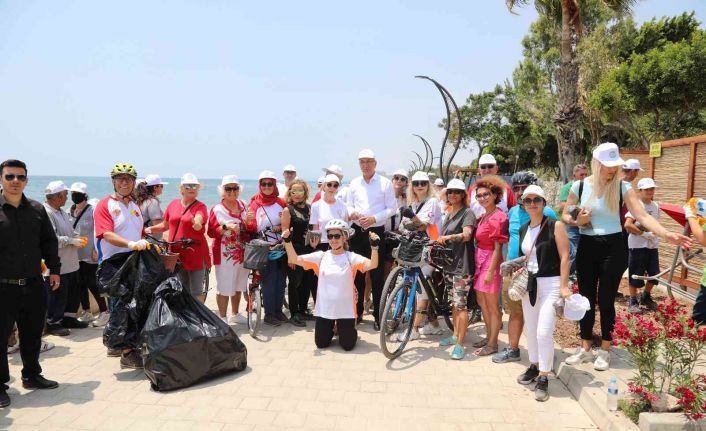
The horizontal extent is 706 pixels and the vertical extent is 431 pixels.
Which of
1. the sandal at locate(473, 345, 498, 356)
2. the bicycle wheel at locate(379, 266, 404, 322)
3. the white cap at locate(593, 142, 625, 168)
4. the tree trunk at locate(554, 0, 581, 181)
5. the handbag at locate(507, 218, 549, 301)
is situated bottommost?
the sandal at locate(473, 345, 498, 356)

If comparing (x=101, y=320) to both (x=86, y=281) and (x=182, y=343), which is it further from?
(x=182, y=343)

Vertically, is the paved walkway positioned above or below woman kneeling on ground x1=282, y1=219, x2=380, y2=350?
below

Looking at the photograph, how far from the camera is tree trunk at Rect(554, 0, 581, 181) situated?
13648 millimetres

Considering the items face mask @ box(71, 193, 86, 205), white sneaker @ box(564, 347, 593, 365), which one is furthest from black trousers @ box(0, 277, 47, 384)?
white sneaker @ box(564, 347, 593, 365)

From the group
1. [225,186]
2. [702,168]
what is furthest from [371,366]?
[702,168]

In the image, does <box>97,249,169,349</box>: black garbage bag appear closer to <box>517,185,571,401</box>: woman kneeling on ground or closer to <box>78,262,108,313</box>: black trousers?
<box>78,262,108,313</box>: black trousers

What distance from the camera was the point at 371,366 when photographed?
14.8 ft

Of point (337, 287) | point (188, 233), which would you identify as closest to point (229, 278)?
point (188, 233)

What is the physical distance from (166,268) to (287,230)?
135cm

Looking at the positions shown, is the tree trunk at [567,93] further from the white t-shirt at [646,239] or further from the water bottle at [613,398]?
the water bottle at [613,398]

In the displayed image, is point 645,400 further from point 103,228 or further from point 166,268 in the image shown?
point 103,228

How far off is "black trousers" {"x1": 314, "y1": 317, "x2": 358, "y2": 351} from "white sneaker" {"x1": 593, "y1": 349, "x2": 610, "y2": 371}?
2405 mm

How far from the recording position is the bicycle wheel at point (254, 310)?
5.30 m

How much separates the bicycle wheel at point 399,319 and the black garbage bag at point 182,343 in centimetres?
153
